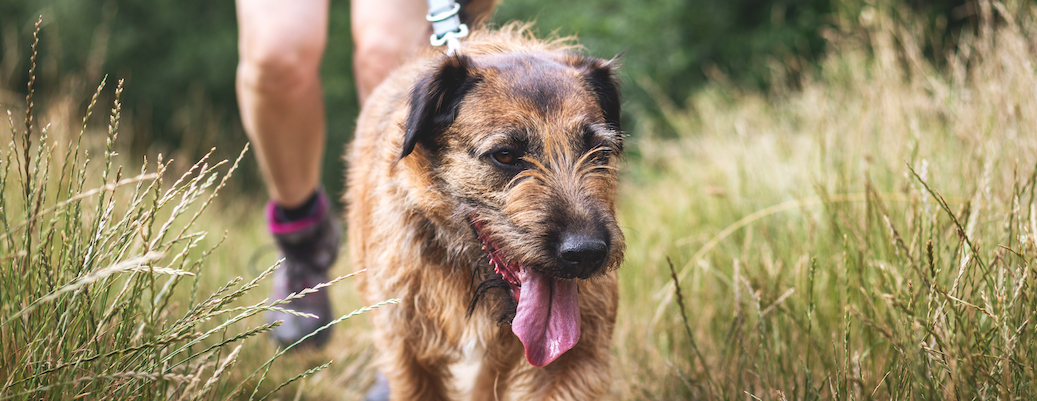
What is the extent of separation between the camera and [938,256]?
6.09 ft

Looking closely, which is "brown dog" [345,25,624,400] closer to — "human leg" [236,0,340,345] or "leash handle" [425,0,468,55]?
"leash handle" [425,0,468,55]

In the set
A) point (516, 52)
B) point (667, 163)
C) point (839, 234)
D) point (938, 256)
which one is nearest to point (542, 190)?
point (516, 52)

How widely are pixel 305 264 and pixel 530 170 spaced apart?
2.07 metres

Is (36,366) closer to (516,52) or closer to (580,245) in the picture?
(580,245)

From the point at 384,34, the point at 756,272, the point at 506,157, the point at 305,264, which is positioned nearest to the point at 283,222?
the point at 305,264

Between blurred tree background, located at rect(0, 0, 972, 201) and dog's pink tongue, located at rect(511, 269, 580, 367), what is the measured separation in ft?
11.9

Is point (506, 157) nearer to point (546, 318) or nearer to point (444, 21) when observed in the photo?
point (546, 318)

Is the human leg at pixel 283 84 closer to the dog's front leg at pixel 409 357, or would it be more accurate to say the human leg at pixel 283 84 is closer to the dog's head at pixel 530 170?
the dog's head at pixel 530 170

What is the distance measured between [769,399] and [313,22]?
7.54ft

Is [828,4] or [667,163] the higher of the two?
[828,4]

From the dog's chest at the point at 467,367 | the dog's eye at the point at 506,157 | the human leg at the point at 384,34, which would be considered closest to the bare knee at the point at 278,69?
the human leg at the point at 384,34

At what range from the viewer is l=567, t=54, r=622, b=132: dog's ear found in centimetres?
212

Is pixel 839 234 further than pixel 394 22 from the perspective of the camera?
No

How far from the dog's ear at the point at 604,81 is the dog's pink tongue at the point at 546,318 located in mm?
645
